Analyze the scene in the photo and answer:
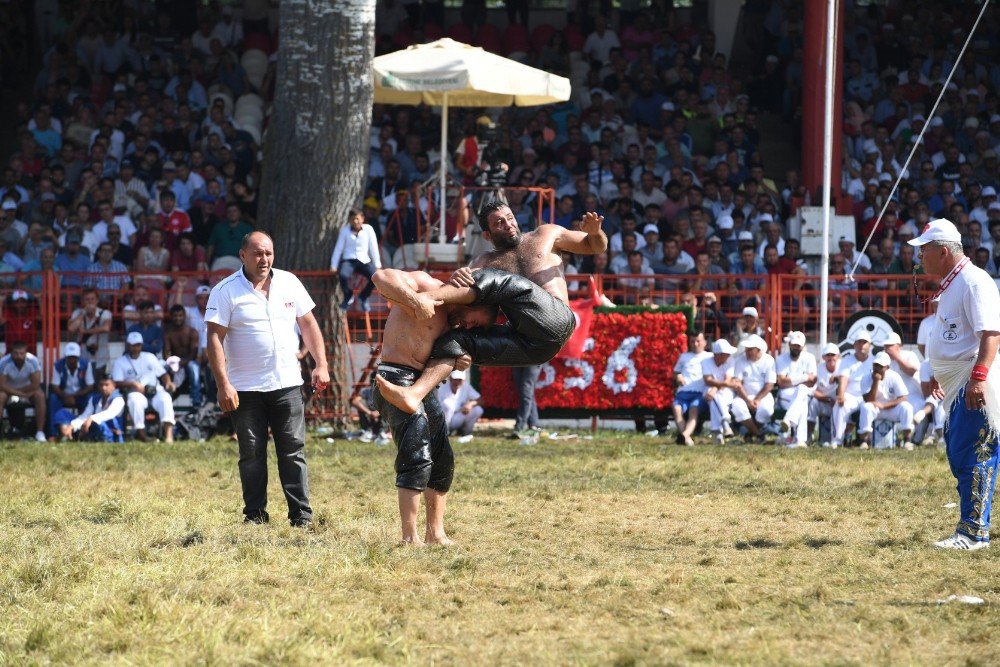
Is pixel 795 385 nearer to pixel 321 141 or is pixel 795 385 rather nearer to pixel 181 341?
pixel 321 141

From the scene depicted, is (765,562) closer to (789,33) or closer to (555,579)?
(555,579)

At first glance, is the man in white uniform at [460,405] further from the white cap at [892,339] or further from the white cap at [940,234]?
the white cap at [940,234]

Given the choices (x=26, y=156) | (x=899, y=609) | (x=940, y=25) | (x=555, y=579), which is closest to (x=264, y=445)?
(x=555, y=579)

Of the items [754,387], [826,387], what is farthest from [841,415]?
[754,387]

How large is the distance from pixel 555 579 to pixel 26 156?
14.2 metres

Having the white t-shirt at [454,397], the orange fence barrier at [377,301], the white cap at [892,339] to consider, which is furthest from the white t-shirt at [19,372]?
the white cap at [892,339]

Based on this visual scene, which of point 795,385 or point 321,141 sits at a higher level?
point 321,141

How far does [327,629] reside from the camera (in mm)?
5797

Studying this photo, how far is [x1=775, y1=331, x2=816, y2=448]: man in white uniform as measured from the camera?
1419 centimetres

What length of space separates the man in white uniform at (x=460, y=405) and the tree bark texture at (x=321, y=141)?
3.63 feet

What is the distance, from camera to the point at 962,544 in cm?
785

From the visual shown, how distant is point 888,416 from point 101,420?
7611 millimetres

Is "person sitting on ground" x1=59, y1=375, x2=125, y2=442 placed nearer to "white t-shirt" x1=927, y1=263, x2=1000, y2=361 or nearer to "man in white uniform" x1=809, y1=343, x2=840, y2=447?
"man in white uniform" x1=809, y1=343, x2=840, y2=447

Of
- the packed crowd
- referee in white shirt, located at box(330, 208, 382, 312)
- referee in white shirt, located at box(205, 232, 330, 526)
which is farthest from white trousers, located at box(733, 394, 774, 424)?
referee in white shirt, located at box(205, 232, 330, 526)
